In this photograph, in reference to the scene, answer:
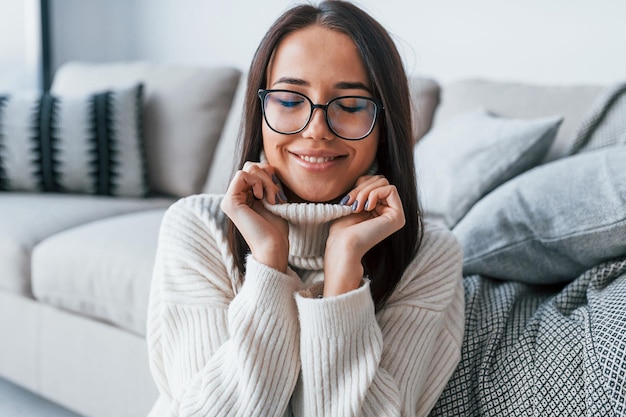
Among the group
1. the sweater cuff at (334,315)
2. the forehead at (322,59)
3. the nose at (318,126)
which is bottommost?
the sweater cuff at (334,315)

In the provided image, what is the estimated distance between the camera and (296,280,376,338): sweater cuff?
0.92 meters

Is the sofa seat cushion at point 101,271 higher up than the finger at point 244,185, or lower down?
lower down

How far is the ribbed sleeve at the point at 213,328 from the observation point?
3.02 feet

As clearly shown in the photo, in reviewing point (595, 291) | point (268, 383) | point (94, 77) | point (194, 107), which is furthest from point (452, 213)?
point (94, 77)

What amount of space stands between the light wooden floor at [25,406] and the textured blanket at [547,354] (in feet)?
3.87

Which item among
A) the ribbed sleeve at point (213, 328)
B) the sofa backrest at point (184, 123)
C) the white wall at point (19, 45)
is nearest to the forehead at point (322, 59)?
the ribbed sleeve at point (213, 328)

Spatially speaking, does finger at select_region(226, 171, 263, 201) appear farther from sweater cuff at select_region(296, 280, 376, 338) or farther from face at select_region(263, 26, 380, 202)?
sweater cuff at select_region(296, 280, 376, 338)

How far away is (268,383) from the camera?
3.03 ft

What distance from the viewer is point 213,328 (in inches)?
39.7

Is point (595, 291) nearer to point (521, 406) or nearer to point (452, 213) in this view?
point (521, 406)

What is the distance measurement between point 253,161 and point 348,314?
1.15 ft

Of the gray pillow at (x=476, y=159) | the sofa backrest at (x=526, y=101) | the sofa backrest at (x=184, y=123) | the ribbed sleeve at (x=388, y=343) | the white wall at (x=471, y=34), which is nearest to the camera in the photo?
the ribbed sleeve at (x=388, y=343)

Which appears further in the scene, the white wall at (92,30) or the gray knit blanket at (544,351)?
the white wall at (92,30)

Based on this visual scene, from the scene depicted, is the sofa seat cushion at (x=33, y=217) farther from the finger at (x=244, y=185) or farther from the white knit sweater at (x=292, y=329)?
the finger at (x=244, y=185)
